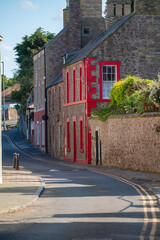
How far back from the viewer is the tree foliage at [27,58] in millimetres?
66750

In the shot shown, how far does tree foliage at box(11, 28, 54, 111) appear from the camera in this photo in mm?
66750

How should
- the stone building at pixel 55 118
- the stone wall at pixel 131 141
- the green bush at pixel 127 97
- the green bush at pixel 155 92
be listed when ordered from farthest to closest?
the stone building at pixel 55 118 → the green bush at pixel 127 97 → the stone wall at pixel 131 141 → the green bush at pixel 155 92

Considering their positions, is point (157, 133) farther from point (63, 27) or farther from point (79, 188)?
point (63, 27)

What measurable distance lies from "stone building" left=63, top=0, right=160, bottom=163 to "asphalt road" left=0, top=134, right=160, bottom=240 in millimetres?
20010

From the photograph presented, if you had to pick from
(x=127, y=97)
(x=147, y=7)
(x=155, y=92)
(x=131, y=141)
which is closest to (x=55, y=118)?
(x=147, y=7)

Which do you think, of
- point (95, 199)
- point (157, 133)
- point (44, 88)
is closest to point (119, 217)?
point (95, 199)

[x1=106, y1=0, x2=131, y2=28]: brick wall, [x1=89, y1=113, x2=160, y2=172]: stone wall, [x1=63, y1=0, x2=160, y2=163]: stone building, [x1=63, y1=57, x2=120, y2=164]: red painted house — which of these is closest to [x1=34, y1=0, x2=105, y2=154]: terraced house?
[x1=63, y1=57, x2=120, y2=164]: red painted house

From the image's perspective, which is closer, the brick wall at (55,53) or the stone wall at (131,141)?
the stone wall at (131,141)

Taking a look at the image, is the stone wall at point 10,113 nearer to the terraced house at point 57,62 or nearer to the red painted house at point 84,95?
the terraced house at point 57,62

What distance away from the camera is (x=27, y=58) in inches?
2623

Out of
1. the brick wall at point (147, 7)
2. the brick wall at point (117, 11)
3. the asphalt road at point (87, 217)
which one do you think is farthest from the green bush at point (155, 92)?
the brick wall at point (117, 11)

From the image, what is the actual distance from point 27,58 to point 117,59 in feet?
97.0

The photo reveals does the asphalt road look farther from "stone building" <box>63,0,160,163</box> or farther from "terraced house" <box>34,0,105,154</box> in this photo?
"terraced house" <box>34,0,105,154</box>

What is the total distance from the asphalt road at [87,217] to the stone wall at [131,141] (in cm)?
828
